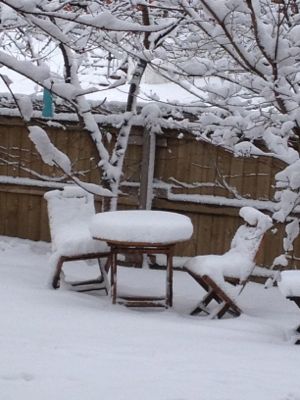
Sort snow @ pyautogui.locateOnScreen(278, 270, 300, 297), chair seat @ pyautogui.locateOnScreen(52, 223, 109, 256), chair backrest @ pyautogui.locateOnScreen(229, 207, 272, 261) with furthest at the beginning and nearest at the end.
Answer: chair seat @ pyautogui.locateOnScreen(52, 223, 109, 256) → chair backrest @ pyautogui.locateOnScreen(229, 207, 272, 261) → snow @ pyautogui.locateOnScreen(278, 270, 300, 297)

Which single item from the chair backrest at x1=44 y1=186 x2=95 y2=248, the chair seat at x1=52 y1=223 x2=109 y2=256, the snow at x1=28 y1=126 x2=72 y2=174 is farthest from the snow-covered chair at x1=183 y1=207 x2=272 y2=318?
the snow at x1=28 y1=126 x2=72 y2=174

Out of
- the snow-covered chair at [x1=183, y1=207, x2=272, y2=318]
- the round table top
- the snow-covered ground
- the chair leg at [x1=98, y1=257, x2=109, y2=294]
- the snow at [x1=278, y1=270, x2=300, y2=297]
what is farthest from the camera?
the chair leg at [x1=98, y1=257, x2=109, y2=294]

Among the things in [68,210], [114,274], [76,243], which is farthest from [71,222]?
[114,274]

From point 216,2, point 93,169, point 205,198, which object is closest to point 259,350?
point 216,2

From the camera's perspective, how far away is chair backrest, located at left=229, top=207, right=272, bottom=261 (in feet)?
20.8

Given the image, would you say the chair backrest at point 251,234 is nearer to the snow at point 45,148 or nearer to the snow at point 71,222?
the snow at point 71,222

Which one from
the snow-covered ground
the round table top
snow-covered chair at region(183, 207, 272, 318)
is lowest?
the snow-covered ground

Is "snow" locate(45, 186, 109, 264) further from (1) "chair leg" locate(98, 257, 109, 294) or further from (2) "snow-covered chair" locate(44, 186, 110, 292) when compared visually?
(1) "chair leg" locate(98, 257, 109, 294)

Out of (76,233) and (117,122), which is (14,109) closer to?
(117,122)

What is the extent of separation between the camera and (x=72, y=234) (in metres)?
6.70

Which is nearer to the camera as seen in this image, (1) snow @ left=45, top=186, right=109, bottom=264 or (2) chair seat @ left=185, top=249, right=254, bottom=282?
(2) chair seat @ left=185, top=249, right=254, bottom=282

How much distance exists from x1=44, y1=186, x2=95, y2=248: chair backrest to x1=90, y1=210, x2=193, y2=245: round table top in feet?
2.26

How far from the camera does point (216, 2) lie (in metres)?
4.16

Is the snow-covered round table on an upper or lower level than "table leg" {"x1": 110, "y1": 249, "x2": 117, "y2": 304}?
upper
